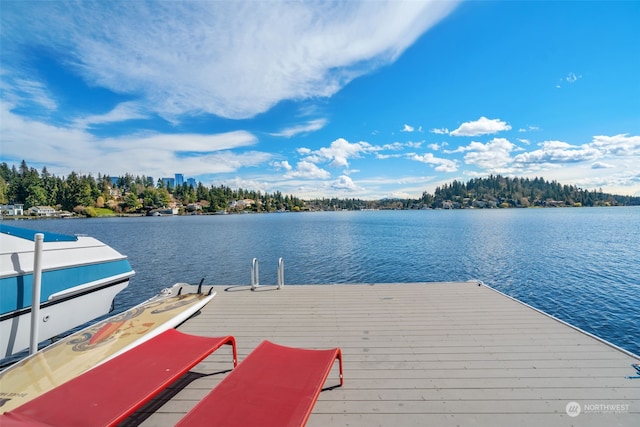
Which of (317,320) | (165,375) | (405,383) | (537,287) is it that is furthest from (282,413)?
(537,287)

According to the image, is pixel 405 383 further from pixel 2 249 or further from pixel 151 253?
pixel 151 253

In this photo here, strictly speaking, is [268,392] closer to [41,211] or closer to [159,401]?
[159,401]

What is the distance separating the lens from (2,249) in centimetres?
478

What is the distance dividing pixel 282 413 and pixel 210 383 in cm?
152

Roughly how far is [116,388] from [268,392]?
148cm

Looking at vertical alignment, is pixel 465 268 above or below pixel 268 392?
below

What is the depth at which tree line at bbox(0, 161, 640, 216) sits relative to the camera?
101 meters

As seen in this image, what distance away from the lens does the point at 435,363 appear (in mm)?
4051

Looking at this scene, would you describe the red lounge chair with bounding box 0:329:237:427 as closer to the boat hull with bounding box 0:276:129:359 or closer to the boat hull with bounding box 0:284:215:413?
the boat hull with bounding box 0:284:215:413

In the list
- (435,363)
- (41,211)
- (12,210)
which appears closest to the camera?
(435,363)

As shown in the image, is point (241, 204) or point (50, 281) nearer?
point (50, 281)

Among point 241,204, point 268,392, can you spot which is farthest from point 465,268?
point 241,204

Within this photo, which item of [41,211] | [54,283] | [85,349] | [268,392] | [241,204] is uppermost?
[241,204]

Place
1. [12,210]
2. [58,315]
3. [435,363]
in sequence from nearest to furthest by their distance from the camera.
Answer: [435,363] → [58,315] → [12,210]
